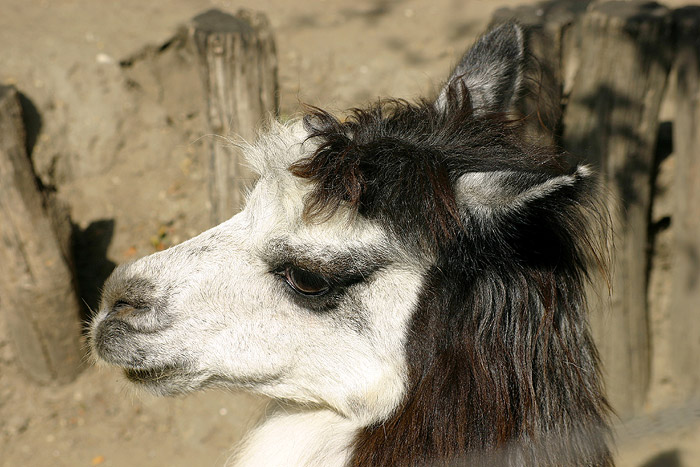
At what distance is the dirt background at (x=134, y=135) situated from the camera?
464 cm

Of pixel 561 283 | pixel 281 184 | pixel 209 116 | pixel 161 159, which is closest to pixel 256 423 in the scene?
pixel 281 184

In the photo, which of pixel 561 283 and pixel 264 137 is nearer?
pixel 561 283

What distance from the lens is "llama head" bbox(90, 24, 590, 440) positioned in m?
1.88

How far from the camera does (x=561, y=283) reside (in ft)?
6.62

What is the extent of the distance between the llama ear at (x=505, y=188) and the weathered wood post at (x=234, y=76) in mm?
1649

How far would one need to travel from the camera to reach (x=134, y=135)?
5.26 metres

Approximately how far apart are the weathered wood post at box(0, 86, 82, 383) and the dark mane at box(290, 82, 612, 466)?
9.12ft

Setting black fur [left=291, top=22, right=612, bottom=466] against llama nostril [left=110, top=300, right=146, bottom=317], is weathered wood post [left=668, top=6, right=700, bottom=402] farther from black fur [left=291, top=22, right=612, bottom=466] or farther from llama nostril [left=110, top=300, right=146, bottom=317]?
llama nostril [left=110, top=300, right=146, bottom=317]

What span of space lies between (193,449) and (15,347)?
55.9 inches

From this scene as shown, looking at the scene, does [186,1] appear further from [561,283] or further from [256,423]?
[561,283]

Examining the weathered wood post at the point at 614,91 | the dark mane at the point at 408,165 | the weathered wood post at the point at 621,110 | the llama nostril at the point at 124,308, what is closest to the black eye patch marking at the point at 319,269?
the dark mane at the point at 408,165

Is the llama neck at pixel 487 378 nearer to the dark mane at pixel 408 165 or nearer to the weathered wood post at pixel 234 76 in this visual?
the dark mane at pixel 408 165

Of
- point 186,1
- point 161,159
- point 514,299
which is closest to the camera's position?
point 514,299

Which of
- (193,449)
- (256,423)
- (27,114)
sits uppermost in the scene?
(27,114)
